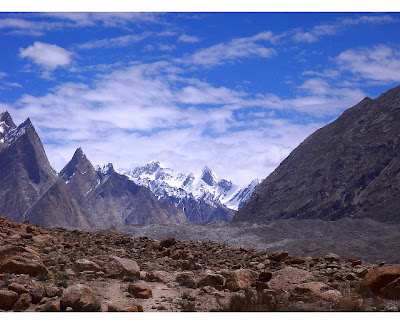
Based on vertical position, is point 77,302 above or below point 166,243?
below

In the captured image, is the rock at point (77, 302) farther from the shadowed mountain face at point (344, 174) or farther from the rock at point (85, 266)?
the shadowed mountain face at point (344, 174)

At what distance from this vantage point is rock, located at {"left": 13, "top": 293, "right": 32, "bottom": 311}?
10859 mm

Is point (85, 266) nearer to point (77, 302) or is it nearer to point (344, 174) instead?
point (77, 302)

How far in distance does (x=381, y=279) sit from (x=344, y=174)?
101m

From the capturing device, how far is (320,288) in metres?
12.8

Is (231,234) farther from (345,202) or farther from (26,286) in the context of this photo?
(26,286)

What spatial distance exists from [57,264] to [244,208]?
122m

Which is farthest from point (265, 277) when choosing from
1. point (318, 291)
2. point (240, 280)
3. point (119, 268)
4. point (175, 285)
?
point (119, 268)

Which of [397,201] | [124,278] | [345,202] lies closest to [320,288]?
[124,278]

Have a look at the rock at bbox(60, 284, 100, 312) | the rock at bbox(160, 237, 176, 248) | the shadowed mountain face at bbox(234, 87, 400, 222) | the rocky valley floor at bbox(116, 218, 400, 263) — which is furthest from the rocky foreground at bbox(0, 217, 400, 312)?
the shadowed mountain face at bbox(234, 87, 400, 222)

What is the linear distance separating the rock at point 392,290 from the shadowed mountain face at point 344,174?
72.2 meters

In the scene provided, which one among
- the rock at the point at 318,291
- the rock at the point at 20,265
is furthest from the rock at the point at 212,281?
the rock at the point at 20,265

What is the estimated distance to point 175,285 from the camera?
15.1m

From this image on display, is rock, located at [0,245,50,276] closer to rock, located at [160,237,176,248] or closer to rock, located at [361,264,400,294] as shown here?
rock, located at [361,264,400,294]
